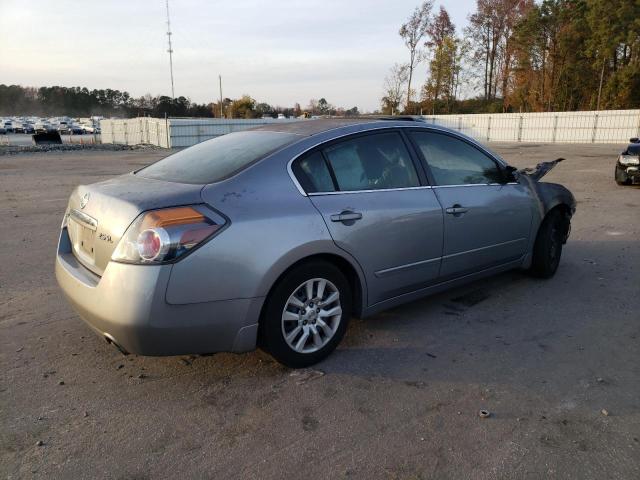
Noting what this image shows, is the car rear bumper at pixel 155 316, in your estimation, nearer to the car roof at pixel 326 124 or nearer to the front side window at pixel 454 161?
the car roof at pixel 326 124

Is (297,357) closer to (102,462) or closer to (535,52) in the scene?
(102,462)

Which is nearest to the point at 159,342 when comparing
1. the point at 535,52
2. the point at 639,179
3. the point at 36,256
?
the point at 36,256

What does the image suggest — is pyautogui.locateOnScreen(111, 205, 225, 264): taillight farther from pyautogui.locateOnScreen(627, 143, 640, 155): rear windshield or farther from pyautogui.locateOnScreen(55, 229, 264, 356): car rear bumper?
pyautogui.locateOnScreen(627, 143, 640, 155): rear windshield

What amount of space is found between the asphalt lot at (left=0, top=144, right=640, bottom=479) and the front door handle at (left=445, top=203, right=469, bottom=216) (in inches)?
34.2

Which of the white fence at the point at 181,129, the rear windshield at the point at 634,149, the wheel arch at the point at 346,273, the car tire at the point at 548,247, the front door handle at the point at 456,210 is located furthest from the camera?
→ the white fence at the point at 181,129

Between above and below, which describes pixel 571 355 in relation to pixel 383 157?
below

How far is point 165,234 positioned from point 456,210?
2.29 metres

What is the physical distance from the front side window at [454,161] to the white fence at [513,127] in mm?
28370

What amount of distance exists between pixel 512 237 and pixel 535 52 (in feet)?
168

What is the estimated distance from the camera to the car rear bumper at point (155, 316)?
8.90ft

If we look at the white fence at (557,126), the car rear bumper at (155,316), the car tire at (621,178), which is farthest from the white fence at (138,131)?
the car rear bumper at (155,316)

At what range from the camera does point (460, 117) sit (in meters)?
43.4

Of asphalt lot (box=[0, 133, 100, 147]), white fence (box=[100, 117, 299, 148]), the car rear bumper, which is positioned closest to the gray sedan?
the car rear bumper

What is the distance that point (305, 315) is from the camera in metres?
3.26
